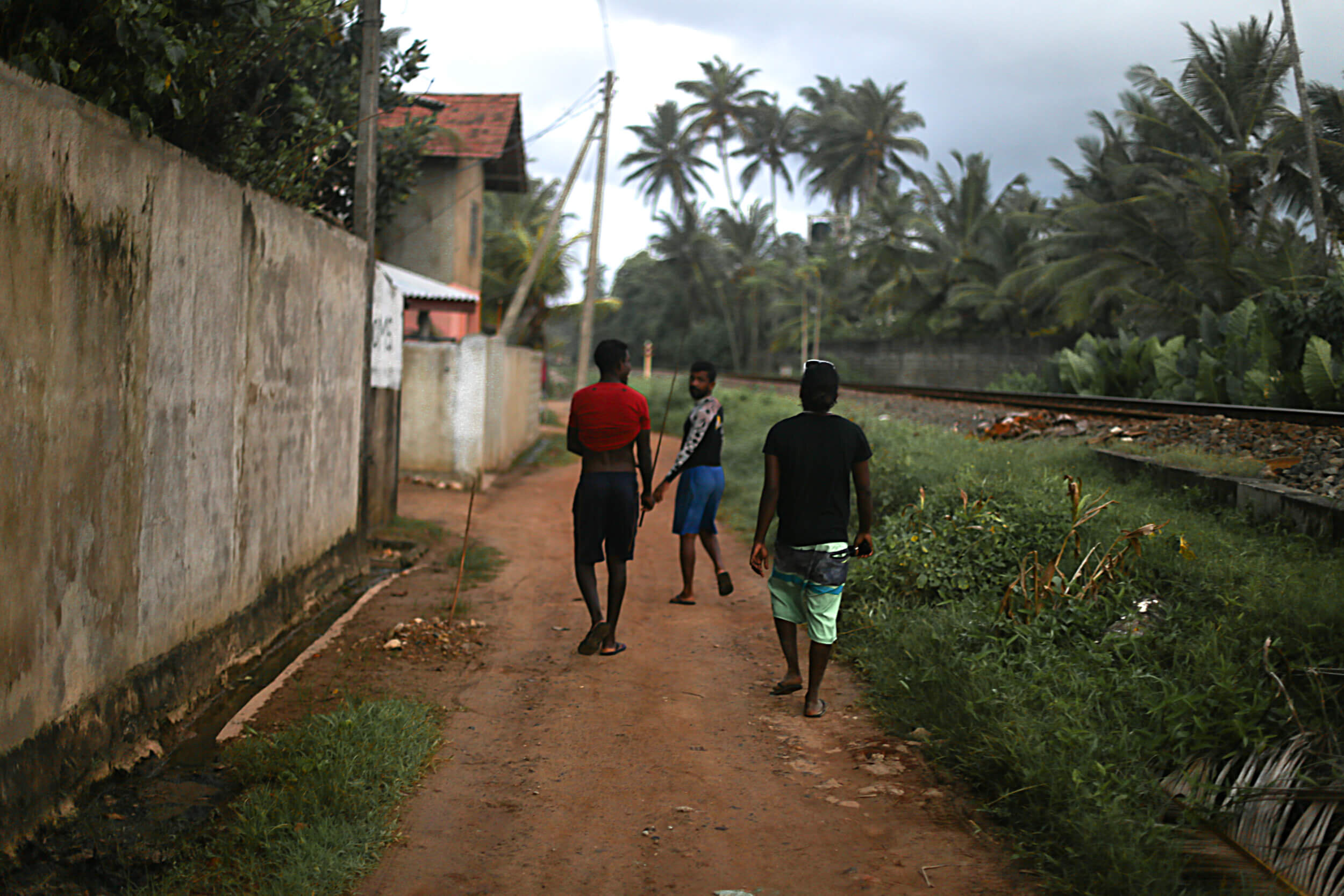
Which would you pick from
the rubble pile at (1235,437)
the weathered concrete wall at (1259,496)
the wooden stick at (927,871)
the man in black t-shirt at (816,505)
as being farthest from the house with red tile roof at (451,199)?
the wooden stick at (927,871)

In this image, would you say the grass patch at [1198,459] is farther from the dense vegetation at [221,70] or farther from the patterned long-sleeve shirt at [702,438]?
the dense vegetation at [221,70]

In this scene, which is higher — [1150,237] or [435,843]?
[1150,237]

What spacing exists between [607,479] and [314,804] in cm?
256

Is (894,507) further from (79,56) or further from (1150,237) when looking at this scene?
(1150,237)

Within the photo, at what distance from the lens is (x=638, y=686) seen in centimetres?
523

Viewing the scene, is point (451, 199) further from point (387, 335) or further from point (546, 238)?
point (387, 335)

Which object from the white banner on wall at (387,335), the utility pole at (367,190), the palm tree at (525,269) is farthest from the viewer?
the palm tree at (525,269)

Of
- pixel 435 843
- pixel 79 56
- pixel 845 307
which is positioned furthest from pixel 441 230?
pixel 845 307

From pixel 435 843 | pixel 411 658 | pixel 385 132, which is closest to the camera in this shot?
pixel 435 843

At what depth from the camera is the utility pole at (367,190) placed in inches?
327

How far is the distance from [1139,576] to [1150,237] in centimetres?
1910

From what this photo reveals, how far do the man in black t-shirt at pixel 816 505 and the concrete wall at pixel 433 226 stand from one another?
1691cm

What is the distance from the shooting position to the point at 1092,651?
4.50 m

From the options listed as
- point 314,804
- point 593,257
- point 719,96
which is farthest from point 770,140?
point 314,804
